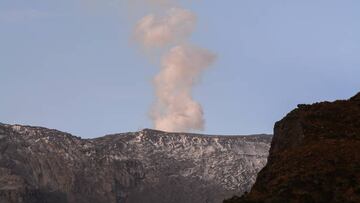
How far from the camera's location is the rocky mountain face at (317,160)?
62906 mm

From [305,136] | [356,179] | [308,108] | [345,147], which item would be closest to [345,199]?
[356,179]

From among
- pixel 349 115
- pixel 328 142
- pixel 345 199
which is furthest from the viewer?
pixel 349 115

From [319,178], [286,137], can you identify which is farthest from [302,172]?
[286,137]

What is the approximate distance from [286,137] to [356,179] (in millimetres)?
17294

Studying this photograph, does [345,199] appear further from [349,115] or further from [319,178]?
[349,115]

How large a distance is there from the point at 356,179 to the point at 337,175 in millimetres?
1733

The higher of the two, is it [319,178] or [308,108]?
[308,108]

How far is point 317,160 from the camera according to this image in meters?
65.8

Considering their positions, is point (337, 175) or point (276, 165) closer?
point (337, 175)

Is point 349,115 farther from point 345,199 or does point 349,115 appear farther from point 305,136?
point 345,199

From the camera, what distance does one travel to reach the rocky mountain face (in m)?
62.9

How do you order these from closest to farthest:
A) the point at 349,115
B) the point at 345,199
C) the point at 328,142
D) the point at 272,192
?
the point at 345,199 < the point at 272,192 < the point at 328,142 < the point at 349,115

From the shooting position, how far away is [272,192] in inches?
2552

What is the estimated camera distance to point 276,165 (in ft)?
232
